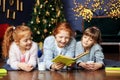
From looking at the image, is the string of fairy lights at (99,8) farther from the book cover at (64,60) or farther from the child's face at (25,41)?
the book cover at (64,60)

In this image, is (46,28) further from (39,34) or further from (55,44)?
(55,44)

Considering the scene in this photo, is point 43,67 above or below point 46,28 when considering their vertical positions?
below

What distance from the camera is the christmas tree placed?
6.54 meters

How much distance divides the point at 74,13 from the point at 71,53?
A: 430 centimetres

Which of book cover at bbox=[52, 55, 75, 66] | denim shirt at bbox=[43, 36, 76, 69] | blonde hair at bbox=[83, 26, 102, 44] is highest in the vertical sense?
blonde hair at bbox=[83, 26, 102, 44]

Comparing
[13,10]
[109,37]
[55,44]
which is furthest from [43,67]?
[13,10]

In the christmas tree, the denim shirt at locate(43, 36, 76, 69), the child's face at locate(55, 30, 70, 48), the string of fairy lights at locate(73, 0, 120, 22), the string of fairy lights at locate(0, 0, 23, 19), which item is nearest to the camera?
the child's face at locate(55, 30, 70, 48)

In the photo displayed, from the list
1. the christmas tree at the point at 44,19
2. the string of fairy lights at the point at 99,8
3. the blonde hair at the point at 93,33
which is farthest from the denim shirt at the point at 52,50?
the string of fairy lights at the point at 99,8

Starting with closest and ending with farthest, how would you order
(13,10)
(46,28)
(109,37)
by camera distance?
(46,28) → (109,37) → (13,10)

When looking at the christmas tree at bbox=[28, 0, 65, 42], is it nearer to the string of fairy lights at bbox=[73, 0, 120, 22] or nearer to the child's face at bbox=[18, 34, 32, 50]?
the string of fairy lights at bbox=[73, 0, 120, 22]

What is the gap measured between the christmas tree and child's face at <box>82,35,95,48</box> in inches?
114

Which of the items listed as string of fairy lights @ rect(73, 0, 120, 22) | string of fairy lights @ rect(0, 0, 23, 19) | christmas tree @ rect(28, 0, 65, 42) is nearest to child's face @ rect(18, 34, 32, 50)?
christmas tree @ rect(28, 0, 65, 42)

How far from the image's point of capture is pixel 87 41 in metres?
3.65

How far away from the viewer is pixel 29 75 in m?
3.30
